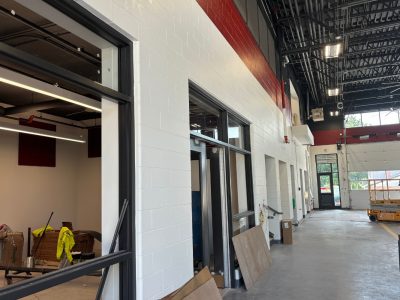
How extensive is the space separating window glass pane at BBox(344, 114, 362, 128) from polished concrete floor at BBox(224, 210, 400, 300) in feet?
36.3

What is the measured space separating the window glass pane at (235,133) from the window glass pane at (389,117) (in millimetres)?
15699

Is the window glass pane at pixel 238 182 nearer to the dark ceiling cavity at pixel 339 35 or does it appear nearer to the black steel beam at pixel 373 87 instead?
the dark ceiling cavity at pixel 339 35

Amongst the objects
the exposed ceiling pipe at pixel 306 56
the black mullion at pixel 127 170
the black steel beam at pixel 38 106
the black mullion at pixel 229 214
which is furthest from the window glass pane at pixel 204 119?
the exposed ceiling pipe at pixel 306 56

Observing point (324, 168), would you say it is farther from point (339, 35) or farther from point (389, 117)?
point (339, 35)

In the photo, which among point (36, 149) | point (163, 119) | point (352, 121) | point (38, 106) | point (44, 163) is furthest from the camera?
point (352, 121)

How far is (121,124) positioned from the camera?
2475 mm

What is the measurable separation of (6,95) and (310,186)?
16345 millimetres

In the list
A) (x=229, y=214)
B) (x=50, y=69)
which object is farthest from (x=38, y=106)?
(x=50, y=69)

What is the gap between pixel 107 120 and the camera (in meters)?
2.49

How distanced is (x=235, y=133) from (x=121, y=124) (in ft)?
12.1

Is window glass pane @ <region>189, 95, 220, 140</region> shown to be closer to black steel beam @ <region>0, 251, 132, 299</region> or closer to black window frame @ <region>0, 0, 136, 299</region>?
black window frame @ <region>0, 0, 136, 299</region>

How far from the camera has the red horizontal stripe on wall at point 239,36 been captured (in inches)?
186

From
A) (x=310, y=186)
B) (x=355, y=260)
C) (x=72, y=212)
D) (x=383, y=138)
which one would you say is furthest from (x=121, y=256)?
(x=383, y=138)

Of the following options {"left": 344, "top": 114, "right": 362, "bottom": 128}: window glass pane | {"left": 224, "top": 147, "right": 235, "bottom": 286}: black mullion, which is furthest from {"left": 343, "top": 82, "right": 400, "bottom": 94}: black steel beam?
{"left": 224, "top": 147, "right": 235, "bottom": 286}: black mullion
